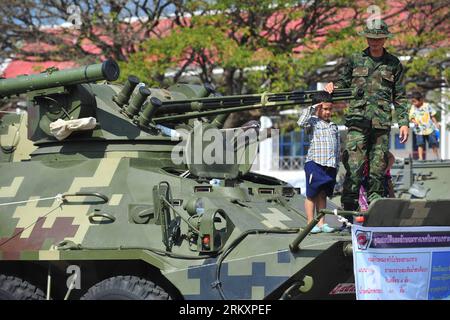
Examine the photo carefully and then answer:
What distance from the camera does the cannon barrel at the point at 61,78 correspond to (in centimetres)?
967

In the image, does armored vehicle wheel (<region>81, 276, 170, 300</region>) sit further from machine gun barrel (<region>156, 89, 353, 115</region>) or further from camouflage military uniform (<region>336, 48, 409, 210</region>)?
machine gun barrel (<region>156, 89, 353, 115</region>)

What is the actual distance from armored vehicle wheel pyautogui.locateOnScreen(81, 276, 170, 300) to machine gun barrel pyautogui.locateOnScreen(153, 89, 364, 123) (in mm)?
2351

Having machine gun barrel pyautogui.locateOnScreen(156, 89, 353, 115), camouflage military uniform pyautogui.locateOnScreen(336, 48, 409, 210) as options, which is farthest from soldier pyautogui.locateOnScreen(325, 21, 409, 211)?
machine gun barrel pyautogui.locateOnScreen(156, 89, 353, 115)

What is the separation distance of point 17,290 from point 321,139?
3.19m

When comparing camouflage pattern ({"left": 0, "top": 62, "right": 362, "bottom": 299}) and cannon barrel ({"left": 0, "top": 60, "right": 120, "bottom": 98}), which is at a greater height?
cannon barrel ({"left": 0, "top": 60, "right": 120, "bottom": 98})

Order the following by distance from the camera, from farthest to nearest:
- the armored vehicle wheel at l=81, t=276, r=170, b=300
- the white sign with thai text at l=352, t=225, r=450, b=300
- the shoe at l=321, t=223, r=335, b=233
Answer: the shoe at l=321, t=223, r=335, b=233 < the armored vehicle wheel at l=81, t=276, r=170, b=300 < the white sign with thai text at l=352, t=225, r=450, b=300

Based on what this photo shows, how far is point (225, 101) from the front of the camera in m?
10.1

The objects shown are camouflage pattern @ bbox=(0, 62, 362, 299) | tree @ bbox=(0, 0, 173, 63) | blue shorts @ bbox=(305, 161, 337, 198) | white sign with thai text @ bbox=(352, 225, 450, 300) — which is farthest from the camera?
tree @ bbox=(0, 0, 173, 63)

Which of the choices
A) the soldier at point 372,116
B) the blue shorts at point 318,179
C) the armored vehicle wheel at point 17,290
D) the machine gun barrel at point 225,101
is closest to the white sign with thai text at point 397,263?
the blue shorts at point 318,179

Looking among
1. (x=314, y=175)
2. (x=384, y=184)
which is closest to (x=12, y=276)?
(x=314, y=175)

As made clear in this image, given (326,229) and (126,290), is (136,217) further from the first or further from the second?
(326,229)

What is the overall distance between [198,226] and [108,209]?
1.07 meters

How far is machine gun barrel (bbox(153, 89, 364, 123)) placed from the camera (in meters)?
9.22

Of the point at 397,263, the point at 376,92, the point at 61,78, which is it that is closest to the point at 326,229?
the point at 397,263
